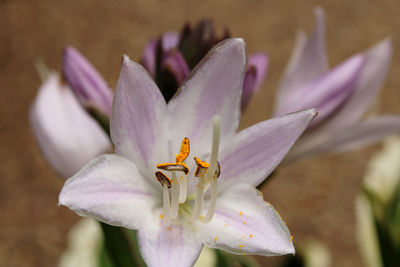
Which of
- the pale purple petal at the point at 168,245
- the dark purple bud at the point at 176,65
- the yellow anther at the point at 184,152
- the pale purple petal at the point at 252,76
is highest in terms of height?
the dark purple bud at the point at 176,65

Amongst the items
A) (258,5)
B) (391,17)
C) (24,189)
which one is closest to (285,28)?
(258,5)

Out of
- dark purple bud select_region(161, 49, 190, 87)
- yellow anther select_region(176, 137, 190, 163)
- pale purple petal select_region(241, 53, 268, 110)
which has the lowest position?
yellow anther select_region(176, 137, 190, 163)

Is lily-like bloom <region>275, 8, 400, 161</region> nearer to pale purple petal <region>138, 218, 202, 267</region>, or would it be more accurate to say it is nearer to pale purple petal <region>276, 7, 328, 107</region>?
pale purple petal <region>276, 7, 328, 107</region>

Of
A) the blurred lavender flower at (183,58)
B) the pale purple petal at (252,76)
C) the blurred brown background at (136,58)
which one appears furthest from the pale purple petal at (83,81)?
the blurred brown background at (136,58)

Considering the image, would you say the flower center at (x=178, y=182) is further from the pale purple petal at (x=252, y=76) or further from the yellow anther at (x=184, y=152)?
the pale purple petal at (x=252, y=76)

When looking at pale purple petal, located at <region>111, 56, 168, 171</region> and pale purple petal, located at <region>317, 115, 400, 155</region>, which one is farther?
pale purple petal, located at <region>317, 115, 400, 155</region>

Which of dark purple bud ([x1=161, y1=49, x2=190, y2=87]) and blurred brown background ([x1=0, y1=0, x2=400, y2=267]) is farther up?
dark purple bud ([x1=161, y1=49, x2=190, y2=87])

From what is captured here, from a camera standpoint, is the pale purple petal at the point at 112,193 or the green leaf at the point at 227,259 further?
the green leaf at the point at 227,259

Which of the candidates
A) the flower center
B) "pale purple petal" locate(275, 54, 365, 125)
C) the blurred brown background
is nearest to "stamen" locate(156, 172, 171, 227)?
the flower center
